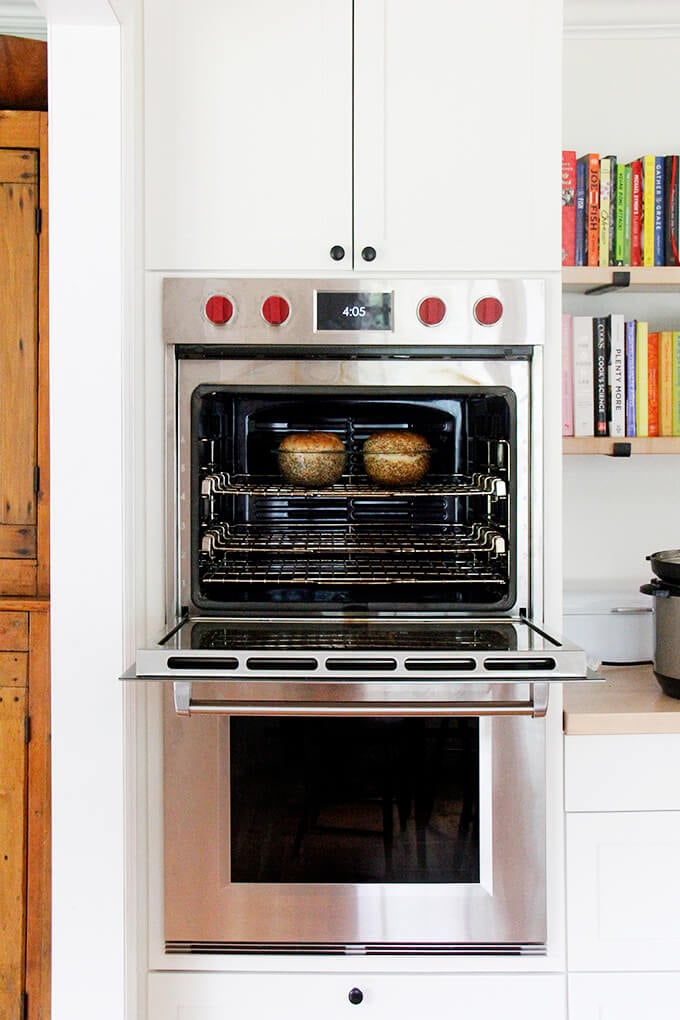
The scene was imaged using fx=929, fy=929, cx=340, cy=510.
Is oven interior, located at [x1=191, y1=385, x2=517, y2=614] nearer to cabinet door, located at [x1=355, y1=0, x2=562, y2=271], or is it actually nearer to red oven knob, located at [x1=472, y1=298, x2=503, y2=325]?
red oven knob, located at [x1=472, y1=298, x2=503, y2=325]

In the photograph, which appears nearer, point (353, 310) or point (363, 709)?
point (363, 709)

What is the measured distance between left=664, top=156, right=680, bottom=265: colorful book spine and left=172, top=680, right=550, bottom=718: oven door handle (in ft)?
3.52

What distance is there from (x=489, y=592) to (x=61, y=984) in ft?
3.15

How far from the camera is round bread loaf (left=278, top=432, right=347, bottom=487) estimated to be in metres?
1.63

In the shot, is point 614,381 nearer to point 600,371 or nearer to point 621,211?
point 600,371

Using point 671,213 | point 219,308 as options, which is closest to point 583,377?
point 671,213

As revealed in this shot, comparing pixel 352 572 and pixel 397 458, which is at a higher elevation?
pixel 397 458

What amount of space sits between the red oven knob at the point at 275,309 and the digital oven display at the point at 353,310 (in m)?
0.06

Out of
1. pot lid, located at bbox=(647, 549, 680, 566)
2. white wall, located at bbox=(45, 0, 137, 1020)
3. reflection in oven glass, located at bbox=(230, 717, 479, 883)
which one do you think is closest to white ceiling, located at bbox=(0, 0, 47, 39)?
white wall, located at bbox=(45, 0, 137, 1020)

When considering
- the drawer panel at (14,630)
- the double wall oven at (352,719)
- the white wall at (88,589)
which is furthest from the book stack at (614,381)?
the drawer panel at (14,630)

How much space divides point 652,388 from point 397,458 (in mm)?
751

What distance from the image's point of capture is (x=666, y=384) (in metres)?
2.06

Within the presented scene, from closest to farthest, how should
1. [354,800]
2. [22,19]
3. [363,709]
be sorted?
[363,709] < [354,800] < [22,19]

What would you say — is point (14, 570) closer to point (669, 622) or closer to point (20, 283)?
point (20, 283)
